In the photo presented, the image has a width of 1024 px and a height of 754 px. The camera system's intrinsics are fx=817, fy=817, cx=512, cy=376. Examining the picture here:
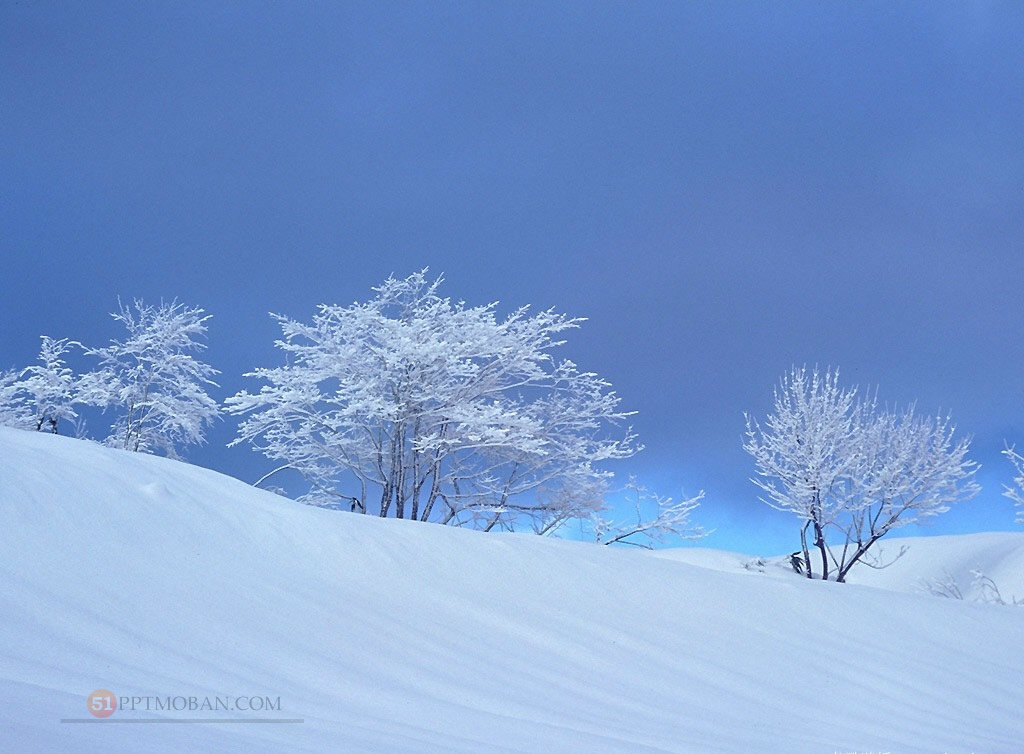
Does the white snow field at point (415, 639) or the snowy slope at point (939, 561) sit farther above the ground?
the snowy slope at point (939, 561)

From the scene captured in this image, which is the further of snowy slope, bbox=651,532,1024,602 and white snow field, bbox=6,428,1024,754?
snowy slope, bbox=651,532,1024,602

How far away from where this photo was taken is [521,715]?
16.8 feet

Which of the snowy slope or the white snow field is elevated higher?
the snowy slope

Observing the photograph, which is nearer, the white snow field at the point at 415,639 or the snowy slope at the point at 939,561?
the white snow field at the point at 415,639

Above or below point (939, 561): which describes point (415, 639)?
below

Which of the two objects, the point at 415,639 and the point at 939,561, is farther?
the point at 939,561

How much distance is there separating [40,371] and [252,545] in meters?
16.9

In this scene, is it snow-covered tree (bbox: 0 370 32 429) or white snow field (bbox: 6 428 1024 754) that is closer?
white snow field (bbox: 6 428 1024 754)

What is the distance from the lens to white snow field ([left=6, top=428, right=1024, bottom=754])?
14.0 ft

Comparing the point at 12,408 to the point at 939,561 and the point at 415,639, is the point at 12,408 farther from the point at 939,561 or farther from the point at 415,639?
the point at 939,561

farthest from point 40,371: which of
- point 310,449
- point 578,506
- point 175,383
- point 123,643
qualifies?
point 123,643

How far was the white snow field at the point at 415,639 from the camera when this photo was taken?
14.0ft

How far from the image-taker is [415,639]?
6.16 m

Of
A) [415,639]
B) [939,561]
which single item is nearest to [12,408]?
[415,639]
